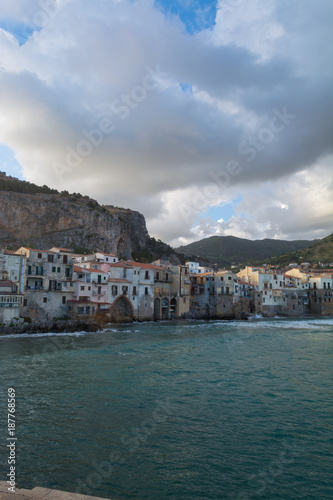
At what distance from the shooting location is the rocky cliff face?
310 feet

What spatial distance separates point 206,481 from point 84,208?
102 m

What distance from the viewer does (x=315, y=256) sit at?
472 ft

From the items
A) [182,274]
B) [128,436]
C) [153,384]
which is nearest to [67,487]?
[128,436]

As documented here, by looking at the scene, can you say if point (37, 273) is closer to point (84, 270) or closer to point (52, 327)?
point (84, 270)

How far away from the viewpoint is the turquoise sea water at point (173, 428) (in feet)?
27.8

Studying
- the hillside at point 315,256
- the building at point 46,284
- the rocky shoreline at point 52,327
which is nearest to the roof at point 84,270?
the building at point 46,284

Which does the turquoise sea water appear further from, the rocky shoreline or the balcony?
the balcony

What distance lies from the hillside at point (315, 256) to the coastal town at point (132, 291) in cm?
4975

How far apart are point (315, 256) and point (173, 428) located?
147 meters

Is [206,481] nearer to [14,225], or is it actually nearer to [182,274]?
[182,274]

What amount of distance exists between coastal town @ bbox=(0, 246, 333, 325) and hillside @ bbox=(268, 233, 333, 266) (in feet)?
163

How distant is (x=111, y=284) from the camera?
181 feet

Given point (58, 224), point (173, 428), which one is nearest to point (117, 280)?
point (173, 428)

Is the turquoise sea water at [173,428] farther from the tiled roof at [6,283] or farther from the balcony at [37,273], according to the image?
the balcony at [37,273]
